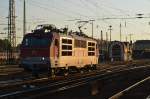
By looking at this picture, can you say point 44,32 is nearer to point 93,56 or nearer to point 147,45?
point 93,56

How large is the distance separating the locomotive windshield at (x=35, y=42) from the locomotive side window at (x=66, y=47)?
1792 mm

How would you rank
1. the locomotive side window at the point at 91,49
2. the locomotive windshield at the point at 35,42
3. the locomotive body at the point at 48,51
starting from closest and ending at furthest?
the locomotive body at the point at 48,51
the locomotive windshield at the point at 35,42
the locomotive side window at the point at 91,49

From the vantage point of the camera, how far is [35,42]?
28750 mm

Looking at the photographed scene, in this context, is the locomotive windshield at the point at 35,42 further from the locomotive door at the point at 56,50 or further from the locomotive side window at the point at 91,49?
the locomotive side window at the point at 91,49

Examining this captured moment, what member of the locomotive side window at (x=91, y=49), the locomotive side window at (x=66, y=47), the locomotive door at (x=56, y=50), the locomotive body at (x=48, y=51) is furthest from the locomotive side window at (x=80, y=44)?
the locomotive door at (x=56, y=50)

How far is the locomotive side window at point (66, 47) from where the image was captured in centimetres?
3009

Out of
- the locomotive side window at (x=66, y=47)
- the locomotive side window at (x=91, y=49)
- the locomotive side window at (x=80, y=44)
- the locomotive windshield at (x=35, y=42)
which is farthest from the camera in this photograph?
the locomotive side window at (x=91, y=49)

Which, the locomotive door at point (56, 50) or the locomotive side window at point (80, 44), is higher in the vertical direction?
the locomotive side window at point (80, 44)

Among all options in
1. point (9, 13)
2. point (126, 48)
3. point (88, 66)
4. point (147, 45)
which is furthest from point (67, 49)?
point (147, 45)

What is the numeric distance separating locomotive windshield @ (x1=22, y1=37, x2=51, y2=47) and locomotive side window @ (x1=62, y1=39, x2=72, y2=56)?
5.88ft

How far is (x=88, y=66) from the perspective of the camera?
38.8 metres

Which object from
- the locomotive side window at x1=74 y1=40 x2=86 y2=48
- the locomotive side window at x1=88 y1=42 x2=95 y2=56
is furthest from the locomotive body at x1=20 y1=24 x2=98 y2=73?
the locomotive side window at x1=88 y1=42 x2=95 y2=56

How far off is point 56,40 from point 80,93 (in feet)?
35.3

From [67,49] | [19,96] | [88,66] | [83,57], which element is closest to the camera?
[19,96]
